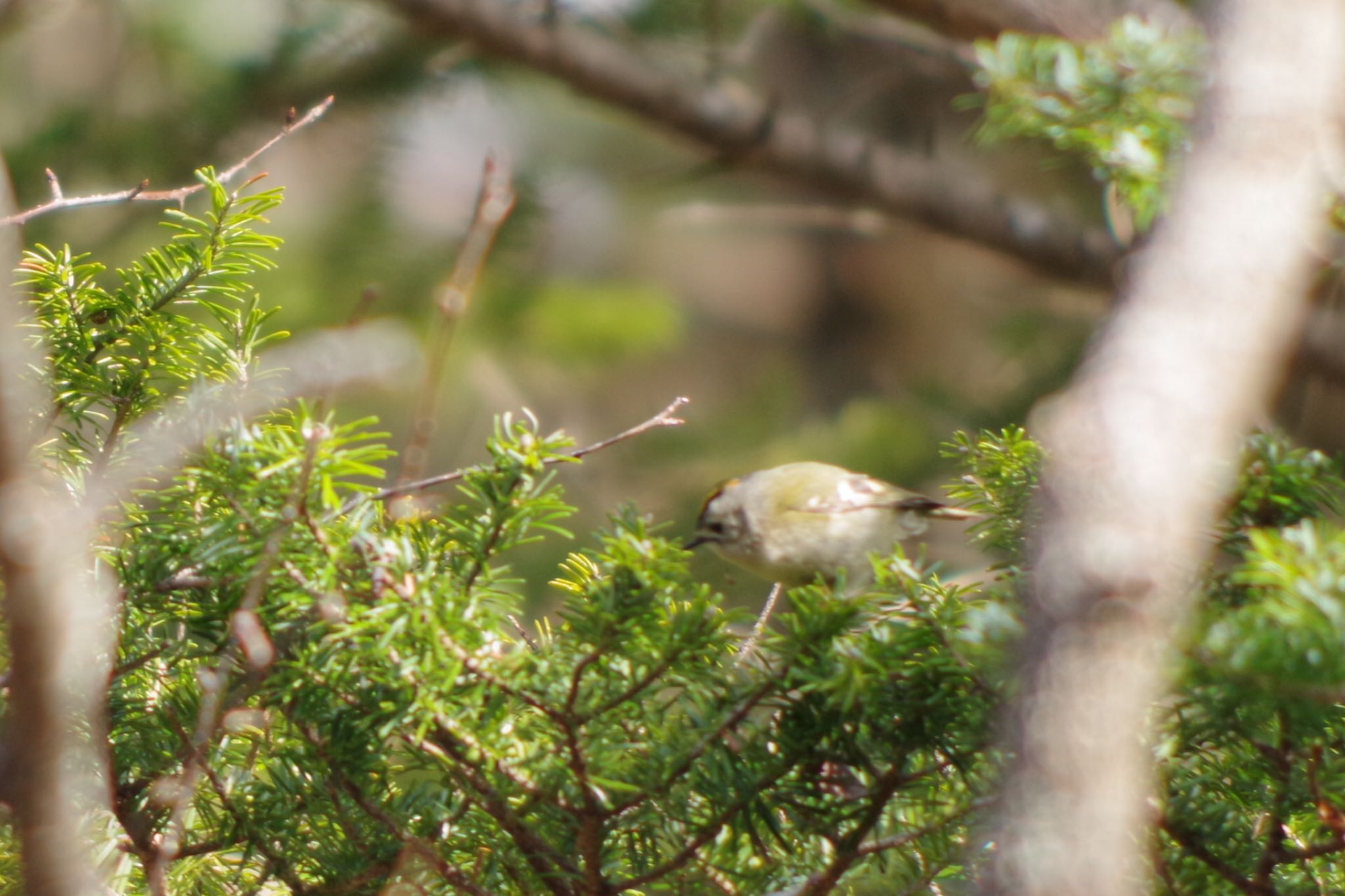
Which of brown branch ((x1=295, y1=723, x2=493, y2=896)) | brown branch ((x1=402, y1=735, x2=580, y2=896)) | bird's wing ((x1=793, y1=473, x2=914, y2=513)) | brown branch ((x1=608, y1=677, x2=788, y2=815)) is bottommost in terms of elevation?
bird's wing ((x1=793, y1=473, x2=914, y2=513))

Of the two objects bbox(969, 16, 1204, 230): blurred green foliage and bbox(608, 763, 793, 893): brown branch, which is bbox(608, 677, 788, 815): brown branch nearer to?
bbox(608, 763, 793, 893): brown branch

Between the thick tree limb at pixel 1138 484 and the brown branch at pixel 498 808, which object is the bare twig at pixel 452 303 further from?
the thick tree limb at pixel 1138 484

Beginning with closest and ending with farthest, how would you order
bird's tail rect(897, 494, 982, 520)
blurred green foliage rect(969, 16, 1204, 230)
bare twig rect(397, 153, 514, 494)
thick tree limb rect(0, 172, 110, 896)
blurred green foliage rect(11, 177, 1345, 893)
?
thick tree limb rect(0, 172, 110, 896)
blurred green foliage rect(11, 177, 1345, 893)
blurred green foliage rect(969, 16, 1204, 230)
bare twig rect(397, 153, 514, 494)
bird's tail rect(897, 494, 982, 520)

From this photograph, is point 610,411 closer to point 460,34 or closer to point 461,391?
point 461,391

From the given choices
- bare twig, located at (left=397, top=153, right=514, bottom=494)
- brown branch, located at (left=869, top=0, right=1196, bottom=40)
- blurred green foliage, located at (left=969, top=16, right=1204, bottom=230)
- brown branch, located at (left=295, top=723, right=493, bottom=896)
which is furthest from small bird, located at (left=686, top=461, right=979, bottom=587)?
brown branch, located at (left=295, top=723, right=493, bottom=896)

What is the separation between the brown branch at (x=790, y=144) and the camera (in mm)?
2291

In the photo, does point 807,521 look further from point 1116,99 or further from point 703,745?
point 703,745

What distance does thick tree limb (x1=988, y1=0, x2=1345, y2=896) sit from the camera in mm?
456

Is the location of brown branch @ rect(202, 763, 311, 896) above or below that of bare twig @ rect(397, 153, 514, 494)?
below

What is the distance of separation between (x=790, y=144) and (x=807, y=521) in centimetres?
111

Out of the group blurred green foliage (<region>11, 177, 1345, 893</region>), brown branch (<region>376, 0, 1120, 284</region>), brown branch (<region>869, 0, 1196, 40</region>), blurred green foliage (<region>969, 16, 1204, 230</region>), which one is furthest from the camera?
brown branch (<region>376, 0, 1120, 284</region>)

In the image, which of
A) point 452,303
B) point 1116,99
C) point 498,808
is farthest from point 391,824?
point 1116,99

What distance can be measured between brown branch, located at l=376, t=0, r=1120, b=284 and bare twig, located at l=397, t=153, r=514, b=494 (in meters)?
0.56

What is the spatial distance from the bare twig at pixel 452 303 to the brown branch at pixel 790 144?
56cm
